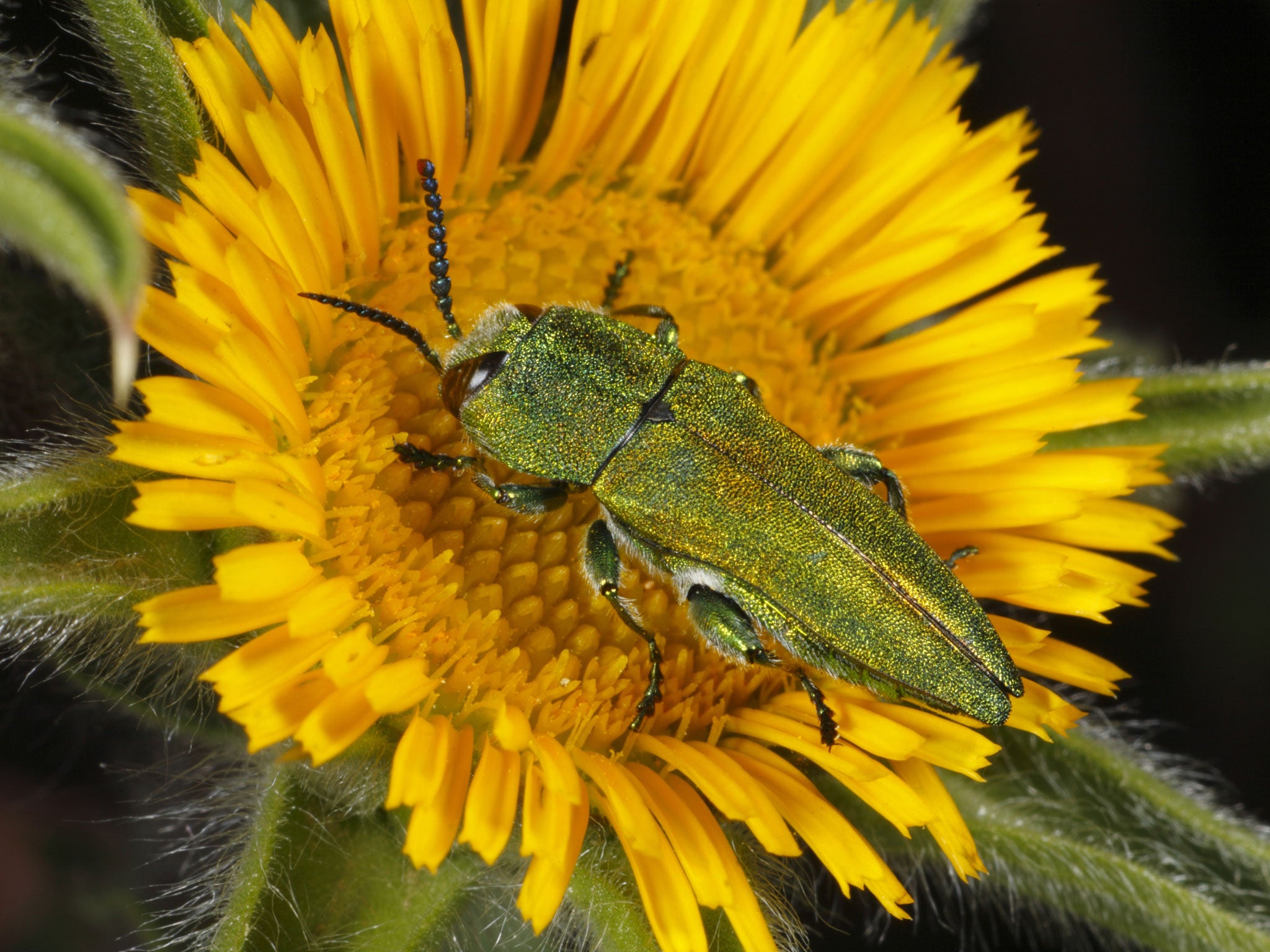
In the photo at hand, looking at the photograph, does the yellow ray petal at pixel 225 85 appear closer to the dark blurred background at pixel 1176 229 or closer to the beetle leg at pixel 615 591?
the beetle leg at pixel 615 591

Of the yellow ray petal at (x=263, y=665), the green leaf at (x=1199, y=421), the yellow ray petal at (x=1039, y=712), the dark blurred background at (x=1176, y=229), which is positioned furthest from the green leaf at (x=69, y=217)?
the dark blurred background at (x=1176, y=229)

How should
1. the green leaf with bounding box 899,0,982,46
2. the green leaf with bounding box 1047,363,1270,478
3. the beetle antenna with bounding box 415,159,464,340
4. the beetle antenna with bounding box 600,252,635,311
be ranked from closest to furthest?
1. the beetle antenna with bounding box 415,159,464,340
2. the beetle antenna with bounding box 600,252,635,311
3. the green leaf with bounding box 1047,363,1270,478
4. the green leaf with bounding box 899,0,982,46

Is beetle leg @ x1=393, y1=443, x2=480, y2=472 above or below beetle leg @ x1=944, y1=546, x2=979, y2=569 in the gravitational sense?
below

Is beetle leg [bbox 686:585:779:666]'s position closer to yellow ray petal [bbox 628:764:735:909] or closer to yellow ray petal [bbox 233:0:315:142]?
yellow ray petal [bbox 628:764:735:909]

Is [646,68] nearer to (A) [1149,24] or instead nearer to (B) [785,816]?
(B) [785,816]

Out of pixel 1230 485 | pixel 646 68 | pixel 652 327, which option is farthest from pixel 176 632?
pixel 1230 485

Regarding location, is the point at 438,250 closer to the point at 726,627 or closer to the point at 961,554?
the point at 726,627

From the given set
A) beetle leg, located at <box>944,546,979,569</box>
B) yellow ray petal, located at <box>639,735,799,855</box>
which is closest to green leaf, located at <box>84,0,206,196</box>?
yellow ray petal, located at <box>639,735,799,855</box>
